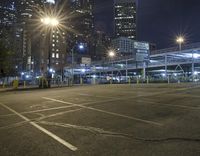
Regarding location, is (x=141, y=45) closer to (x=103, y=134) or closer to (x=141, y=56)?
(x=141, y=56)

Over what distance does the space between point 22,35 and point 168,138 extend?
7090 inches

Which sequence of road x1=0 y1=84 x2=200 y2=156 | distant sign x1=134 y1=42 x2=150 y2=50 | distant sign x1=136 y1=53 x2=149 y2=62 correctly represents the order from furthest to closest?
distant sign x1=134 y1=42 x2=150 y2=50 → distant sign x1=136 y1=53 x2=149 y2=62 → road x1=0 y1=84 x2=200 y2=156

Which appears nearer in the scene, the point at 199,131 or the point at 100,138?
the point at 100,138

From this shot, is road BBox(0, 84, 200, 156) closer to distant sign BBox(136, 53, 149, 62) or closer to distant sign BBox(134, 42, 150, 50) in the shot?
distant sign BBox(136, 53, 149, 62)

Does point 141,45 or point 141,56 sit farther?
point 141,45

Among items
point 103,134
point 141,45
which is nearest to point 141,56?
point 141,45

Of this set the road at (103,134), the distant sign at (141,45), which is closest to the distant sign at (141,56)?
the distant sign at (141,45)

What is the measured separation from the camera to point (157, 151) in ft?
16.5

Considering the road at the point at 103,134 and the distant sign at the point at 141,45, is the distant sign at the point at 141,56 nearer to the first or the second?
the distant sign at the point at 141,45

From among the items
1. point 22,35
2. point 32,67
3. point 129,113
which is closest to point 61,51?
point 32,67

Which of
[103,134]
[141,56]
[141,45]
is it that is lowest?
[103,134]

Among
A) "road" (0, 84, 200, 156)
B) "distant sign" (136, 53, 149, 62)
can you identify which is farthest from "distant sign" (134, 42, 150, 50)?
"road" (0, 84, 200, 156)

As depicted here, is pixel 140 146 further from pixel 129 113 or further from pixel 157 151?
pixel 129 113

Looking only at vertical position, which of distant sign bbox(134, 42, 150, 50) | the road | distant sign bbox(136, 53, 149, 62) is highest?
distant sign bbox(134, 42, 150, 50)
